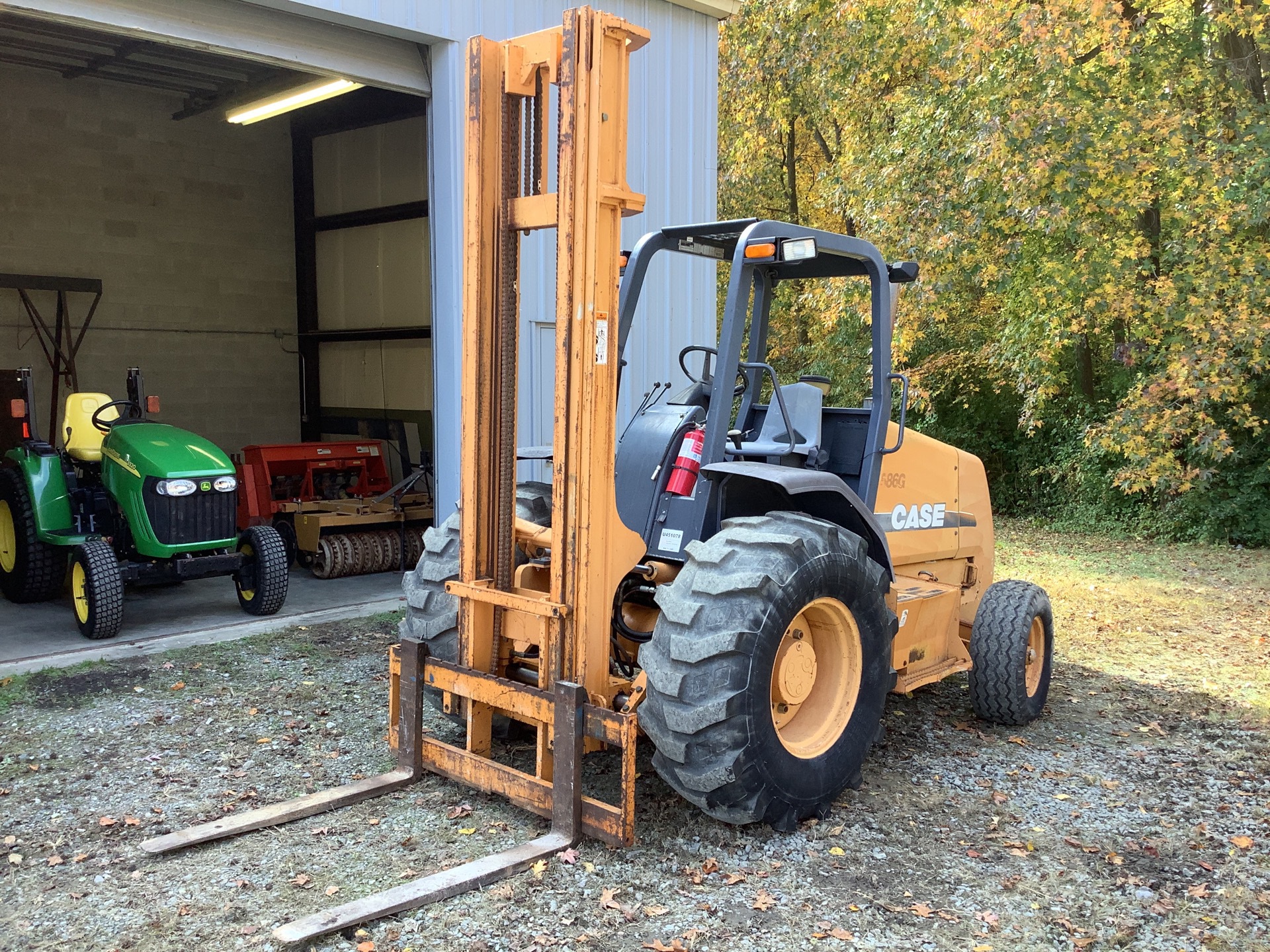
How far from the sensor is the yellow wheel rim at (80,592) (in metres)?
7.39

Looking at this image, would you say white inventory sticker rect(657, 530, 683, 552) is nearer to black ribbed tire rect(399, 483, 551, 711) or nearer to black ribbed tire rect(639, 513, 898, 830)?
black ribbed tire rect(639, 513, 898, 830)

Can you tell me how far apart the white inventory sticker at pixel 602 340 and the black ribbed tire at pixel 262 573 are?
15.9 feet

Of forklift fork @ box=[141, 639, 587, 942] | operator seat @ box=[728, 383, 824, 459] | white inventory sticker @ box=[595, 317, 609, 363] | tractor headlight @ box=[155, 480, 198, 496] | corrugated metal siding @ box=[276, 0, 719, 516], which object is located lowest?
forklift fork @ box=[141, 639, 587, 942]

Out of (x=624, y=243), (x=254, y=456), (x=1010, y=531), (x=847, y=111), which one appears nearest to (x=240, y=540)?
(x=254, y=456)

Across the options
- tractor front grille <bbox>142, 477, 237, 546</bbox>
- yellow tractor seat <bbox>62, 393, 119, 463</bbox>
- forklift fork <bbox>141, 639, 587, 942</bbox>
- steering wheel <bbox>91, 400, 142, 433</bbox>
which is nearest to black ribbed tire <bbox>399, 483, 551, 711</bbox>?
forklift fork <bbox>141, 639, 587, 942</bbox>

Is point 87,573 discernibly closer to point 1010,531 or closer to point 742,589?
point 742,589

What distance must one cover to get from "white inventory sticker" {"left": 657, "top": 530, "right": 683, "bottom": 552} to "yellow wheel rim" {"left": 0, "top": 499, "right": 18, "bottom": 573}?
6.49m

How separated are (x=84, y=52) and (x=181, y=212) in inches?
117

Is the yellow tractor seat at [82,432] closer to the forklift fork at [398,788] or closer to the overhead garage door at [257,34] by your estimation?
the overhead garage door at [257,34]

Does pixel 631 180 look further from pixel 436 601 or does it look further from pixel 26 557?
pixel 26 557

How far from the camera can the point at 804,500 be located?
4781 millimetres

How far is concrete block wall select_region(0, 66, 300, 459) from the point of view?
13727mm

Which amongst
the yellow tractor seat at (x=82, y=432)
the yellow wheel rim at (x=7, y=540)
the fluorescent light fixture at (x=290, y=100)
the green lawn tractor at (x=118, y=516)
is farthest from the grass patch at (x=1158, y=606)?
the fluorescent light fixture at (x=290, y=100)

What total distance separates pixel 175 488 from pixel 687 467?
469cm
